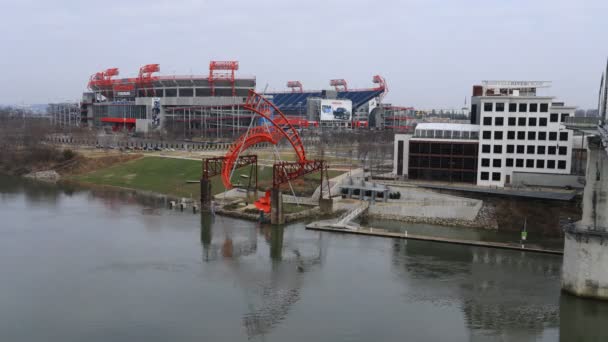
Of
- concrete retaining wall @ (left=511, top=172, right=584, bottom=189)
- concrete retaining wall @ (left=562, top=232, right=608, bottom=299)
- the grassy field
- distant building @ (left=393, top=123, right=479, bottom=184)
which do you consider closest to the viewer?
concrete retaining wall @ (left=562, top=232, right=608, bottom=299)

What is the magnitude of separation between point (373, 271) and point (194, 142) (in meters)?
50.4

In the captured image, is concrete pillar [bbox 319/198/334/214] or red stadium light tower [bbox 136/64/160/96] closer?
concrete pillar [bbox 319/198/334/214]

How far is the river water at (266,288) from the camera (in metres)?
18.0

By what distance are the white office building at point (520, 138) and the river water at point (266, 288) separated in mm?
11138

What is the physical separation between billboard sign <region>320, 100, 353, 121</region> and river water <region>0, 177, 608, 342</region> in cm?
6307

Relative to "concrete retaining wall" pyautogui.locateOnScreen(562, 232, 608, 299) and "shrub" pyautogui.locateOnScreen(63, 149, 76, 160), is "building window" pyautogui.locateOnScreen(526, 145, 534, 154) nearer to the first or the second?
"concrete retaining wall" pyautogui.locateOnScreen(562, 232, 608, 299)

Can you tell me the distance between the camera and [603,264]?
20.4 meters

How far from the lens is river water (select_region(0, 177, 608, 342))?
18047mm

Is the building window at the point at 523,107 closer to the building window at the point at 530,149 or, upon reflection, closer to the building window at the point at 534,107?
the building window at the point at 534,107

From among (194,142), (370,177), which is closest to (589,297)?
(370,177)

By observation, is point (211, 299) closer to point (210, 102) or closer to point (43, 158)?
point (43, 158)

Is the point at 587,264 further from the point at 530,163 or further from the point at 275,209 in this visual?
the point at 530,163

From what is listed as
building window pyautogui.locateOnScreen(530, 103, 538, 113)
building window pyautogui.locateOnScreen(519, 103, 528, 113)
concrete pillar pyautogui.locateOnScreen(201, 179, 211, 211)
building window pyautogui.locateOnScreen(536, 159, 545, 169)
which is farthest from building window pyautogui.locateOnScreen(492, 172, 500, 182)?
concrete pillar pyautogui.locateOnScreen(201, 179, 211, 211)

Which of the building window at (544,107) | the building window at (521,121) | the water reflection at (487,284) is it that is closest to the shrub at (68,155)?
the water reflection at (487,284)
